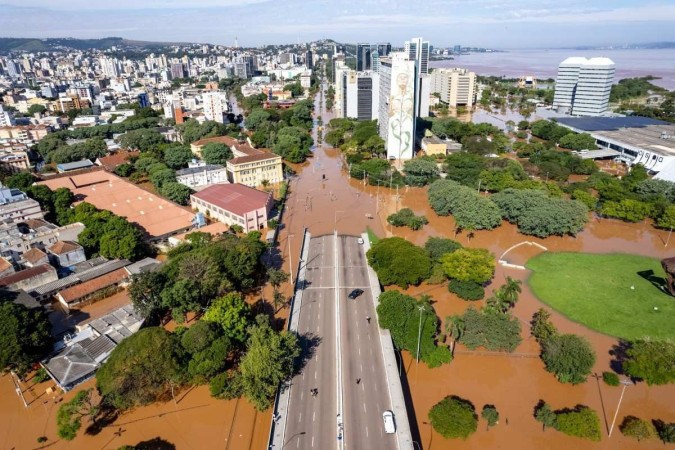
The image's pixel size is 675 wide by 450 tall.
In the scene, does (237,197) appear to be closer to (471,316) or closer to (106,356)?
(106,356)

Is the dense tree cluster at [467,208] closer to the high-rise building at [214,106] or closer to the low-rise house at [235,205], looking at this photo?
the low-rise house at [235,205]

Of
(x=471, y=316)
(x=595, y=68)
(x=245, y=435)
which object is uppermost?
(x=595, y=68)

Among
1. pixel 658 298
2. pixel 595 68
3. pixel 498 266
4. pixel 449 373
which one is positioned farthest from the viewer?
pixel 595 68

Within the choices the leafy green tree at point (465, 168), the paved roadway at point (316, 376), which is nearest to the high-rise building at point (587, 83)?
the leafy green tree at point (465, 168)

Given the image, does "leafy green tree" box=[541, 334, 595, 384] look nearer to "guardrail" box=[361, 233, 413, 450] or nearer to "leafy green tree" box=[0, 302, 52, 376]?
"guardrail" box=[361, 233, 413, 450]

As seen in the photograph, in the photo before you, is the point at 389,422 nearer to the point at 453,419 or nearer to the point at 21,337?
the point at 453,419

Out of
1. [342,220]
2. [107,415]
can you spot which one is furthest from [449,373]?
[342,220]
